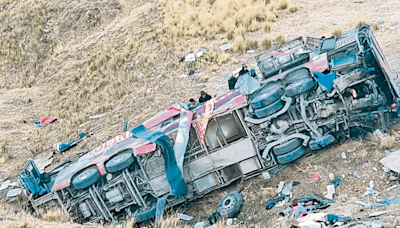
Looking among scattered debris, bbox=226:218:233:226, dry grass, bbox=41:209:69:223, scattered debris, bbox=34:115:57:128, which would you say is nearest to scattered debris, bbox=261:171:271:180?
scattered debris, bbox=226:218:233:226

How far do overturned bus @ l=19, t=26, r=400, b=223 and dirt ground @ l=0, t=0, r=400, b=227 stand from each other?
0.33 m

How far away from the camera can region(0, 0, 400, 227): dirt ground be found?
30.0 feet

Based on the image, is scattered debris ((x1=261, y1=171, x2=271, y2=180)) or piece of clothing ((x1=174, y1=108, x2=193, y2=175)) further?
scattered debris ((x1=261, y1=171, x2=271, y2=180))

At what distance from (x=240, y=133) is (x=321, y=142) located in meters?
1.51

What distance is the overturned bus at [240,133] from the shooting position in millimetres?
9773

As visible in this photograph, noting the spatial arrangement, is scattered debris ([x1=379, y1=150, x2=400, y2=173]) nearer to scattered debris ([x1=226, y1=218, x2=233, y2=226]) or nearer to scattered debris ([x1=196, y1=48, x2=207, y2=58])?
scattered debris ([x1=226, y1=218, x2=233, y2=226])

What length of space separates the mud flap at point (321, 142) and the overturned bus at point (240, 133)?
0.06 feet

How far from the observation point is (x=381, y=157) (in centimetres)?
960

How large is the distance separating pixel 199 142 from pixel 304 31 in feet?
26.4

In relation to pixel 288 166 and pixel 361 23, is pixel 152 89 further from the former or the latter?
pixel 288 166

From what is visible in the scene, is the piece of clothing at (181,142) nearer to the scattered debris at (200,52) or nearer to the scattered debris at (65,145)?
the scattered debris at (65,145)

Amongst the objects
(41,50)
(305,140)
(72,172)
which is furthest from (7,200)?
(41,50)

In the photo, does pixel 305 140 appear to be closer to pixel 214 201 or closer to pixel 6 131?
pixel 214 201

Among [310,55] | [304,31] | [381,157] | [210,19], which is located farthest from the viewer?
[210,19]
